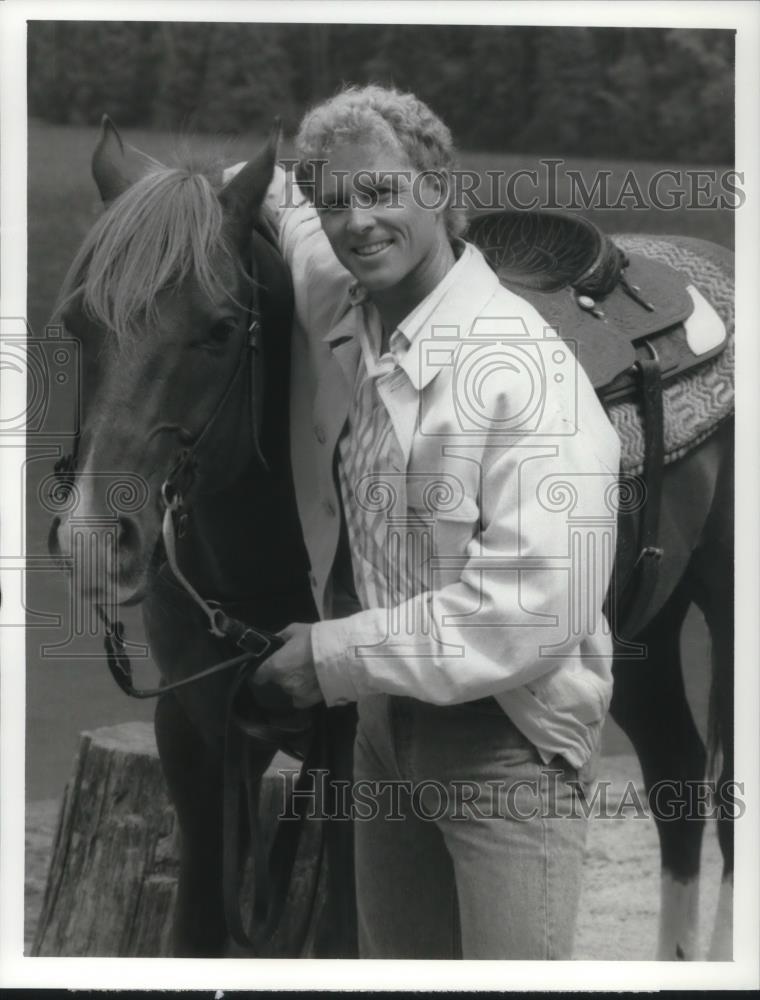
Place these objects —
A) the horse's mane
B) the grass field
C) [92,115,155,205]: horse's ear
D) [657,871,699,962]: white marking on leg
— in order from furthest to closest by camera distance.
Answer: [657,871,699,962]: white marking on leg, the grass field, [92,115,155,205]: horse's ear, the horse's mane

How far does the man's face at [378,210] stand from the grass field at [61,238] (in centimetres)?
32

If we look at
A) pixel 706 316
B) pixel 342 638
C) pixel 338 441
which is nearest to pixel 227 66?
pixel 338 441

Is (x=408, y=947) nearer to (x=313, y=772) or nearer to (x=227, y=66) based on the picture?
(x=313, y=772)

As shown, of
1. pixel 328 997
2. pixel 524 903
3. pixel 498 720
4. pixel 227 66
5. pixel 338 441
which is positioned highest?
pixel 227 66

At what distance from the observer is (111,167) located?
1.69 meters

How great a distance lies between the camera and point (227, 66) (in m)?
2.03

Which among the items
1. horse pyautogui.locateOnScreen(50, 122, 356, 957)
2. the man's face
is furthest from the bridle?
the man's face

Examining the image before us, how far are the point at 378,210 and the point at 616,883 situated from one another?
4.34 feet

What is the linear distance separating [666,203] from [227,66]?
67 cm

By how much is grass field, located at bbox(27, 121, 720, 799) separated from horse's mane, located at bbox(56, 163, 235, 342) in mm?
252

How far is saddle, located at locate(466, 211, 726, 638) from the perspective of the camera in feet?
6.09

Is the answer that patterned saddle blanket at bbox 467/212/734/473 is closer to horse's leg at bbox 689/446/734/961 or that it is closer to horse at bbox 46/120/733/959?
horse at bbox 46/120/733/959

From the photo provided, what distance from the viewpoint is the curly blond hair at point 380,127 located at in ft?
5.19

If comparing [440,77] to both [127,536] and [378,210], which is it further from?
[127,536]
